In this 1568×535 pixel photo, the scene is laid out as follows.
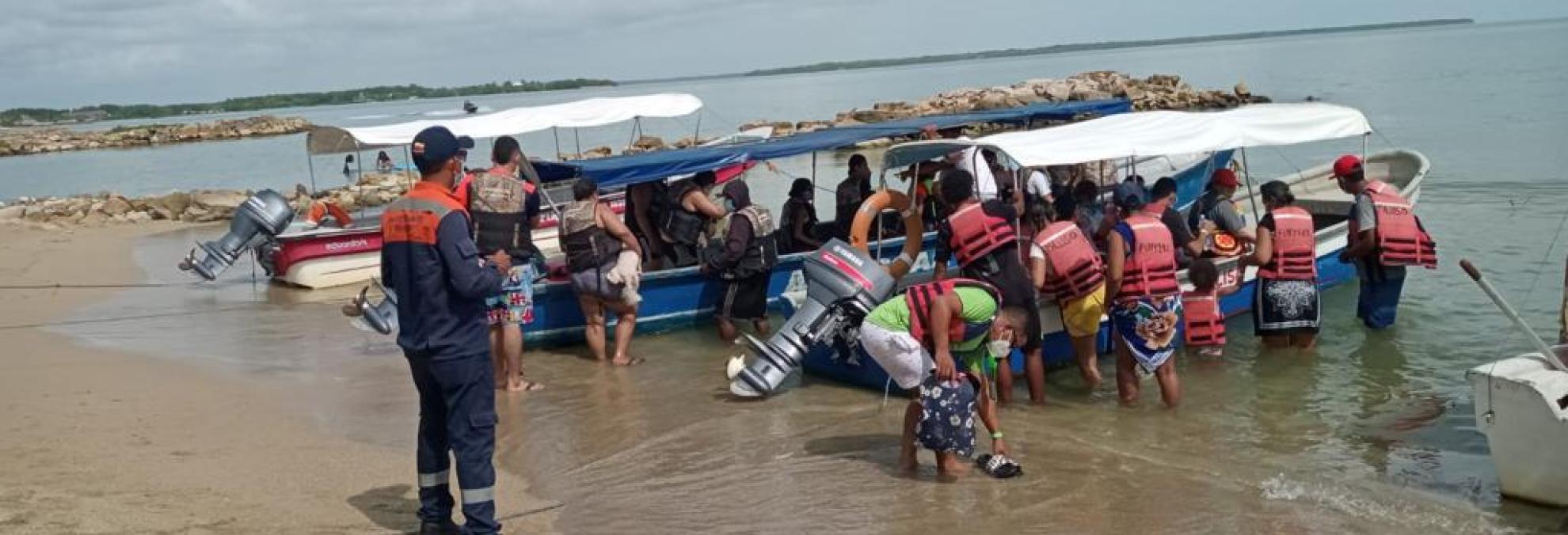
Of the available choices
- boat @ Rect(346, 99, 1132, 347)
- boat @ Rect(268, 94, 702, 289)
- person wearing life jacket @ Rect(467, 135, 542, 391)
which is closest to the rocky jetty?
boat @ Rect(268, 94, 702, 289)

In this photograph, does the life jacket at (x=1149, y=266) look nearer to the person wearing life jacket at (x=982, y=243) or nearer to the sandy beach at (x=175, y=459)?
the person wearing life jacket at (x=982, y=243)

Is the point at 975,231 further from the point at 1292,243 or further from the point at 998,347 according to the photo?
the point at 1292,243

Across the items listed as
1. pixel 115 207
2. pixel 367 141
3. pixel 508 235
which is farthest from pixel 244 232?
pixel 115 207

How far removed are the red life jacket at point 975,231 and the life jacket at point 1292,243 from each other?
254 cm

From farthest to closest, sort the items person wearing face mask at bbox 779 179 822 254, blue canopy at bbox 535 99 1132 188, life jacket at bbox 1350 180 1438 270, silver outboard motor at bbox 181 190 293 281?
1. silver outboard motor at bbox 181 190 293 281
2. person wearing face mask at bbox 779 179 822 254
3. blue canopy at bbox 535 99 1132 188
4. life jacket at bbox 1350 180 1438 270

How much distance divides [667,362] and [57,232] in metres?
17.4

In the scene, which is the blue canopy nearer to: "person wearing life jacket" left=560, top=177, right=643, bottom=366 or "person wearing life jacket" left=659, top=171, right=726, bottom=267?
"person wearing life jacket" left=659, top=171, right=726, bottom=267

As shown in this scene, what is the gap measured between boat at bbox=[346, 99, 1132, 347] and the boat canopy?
0.97m

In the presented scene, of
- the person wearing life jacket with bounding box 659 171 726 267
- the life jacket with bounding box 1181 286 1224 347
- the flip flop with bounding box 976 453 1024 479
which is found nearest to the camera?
the flip flop with bounding box 976 453 1024 479

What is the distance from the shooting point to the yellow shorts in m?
8.84

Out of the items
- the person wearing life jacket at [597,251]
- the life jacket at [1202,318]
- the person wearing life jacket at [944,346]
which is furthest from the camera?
the person wearing life jacket at [597,251]

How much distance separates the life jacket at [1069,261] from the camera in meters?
8.65

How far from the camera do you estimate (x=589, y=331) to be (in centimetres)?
1058

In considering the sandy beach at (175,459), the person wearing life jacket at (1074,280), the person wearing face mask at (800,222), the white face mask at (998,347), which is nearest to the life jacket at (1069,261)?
the person wearing life jacket at (1074,280)
